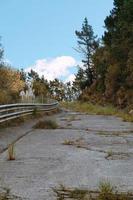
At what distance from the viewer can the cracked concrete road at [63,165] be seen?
8.25 m

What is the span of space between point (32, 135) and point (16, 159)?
5.53 m

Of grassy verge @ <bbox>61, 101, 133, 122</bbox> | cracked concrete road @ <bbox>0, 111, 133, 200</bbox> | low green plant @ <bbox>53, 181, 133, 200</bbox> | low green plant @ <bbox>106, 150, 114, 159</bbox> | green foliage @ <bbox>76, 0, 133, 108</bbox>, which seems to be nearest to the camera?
low green plant @ <bbox>53, 181, 133, 200</bbox>

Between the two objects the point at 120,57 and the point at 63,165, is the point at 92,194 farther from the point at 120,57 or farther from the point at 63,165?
the point at 120,57

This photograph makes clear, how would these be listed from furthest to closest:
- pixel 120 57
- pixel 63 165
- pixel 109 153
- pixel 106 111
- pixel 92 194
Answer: pixel 120 57
pixel 106 111
pixel 109 153
pixel 63 165
pixel 92 194

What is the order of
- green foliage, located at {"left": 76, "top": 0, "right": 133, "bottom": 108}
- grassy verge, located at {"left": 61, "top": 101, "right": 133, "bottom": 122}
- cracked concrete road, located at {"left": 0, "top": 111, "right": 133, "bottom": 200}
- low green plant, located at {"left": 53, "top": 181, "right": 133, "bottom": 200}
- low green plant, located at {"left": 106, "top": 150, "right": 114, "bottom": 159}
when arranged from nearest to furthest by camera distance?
low green plant, located at {"left": 53, "top": 181, "right": 133, "bottom": 200}
cracked concrete road, located at {"left": 0, "top": 111, "right": 133, "bottom": 200}
low green plant, located at {"left": 106, "top": 150, "right": 114, "bottom": 159}
grassy verge, located at {"left": 61, "top": 101, "right": 133, "bottom": 122}
green foliage, located at {"left": 76, "top": 0, "right": 133, "bottom": 108}

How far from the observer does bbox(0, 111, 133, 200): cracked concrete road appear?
8.25m

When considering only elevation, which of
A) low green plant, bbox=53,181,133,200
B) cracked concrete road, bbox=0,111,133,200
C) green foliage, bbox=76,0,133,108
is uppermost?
green foliage, bbox=76,0,133,108

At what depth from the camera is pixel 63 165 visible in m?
10.2

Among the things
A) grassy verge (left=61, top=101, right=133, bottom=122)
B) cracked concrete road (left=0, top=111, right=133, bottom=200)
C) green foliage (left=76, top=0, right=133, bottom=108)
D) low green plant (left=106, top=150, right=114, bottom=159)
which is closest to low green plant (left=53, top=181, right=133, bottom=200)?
cracked concrete road (left=0, top=111, right=133, bottom=200)

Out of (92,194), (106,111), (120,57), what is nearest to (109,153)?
(92,194)

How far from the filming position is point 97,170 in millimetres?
9633

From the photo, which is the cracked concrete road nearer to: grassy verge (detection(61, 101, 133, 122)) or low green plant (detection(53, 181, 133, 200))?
low green plant (detection(53, 181, 133, 200))

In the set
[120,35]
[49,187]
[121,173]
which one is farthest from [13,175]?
[120,35]

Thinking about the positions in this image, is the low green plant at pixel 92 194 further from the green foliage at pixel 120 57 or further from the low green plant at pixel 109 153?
the green foliage at pixel 120 57
